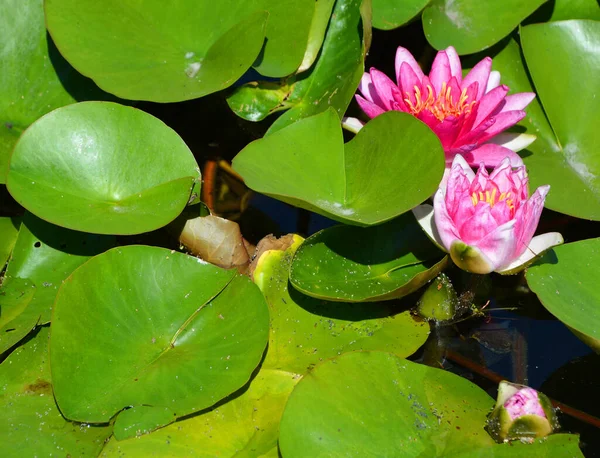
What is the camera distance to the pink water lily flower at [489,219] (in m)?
1.52

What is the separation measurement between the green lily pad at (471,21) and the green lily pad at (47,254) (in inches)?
50.4

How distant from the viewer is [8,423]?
153 cm

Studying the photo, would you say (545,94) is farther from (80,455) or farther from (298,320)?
(80,455)

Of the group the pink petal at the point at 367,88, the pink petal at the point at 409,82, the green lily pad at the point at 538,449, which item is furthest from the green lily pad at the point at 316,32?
the green lily pad at the point at 538,449

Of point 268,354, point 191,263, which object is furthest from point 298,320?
point 191,263

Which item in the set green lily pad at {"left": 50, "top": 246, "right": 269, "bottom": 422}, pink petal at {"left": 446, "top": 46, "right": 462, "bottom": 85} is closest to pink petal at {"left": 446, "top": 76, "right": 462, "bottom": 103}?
pink petal at {"left": 446, "top": 46, "right": 462, "bottom": 85}

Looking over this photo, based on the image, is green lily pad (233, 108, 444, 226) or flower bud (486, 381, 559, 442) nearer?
flower bud (486, 381, 559, 442)

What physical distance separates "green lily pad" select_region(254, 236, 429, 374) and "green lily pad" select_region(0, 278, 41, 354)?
626 millimetres

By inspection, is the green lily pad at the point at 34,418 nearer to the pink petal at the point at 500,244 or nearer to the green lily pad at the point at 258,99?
the green lily pad at the point at 258,99

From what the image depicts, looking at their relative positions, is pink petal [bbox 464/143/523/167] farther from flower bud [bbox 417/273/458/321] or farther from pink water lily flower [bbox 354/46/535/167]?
flower bud [bbox 417/273/458/321]

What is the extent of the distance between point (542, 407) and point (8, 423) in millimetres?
1286

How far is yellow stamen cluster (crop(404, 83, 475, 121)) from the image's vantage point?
6.04 ft

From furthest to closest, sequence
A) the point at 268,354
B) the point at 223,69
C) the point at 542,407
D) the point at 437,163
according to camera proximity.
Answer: the point at 223,69 → the point at 268,354 → the point at 437,163 → the point at 542,407

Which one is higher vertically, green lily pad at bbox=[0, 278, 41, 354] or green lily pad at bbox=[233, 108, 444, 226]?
green lily pad at bbox=[233, 108, 444, 226]
